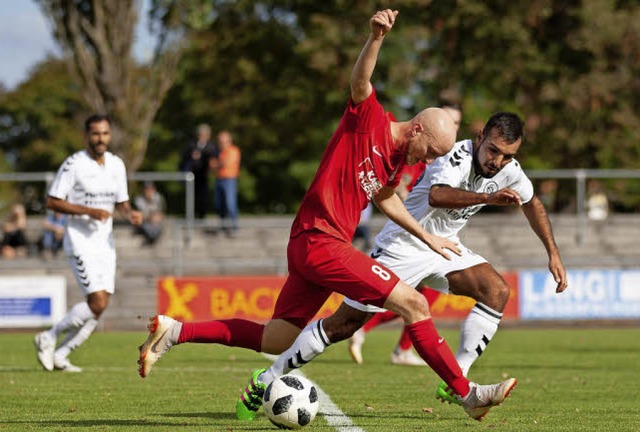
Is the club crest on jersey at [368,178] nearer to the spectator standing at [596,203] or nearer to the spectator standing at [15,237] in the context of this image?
the spectator standing at [15,237]

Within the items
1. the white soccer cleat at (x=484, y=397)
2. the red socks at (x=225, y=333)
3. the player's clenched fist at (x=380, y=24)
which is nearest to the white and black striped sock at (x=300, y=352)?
the red socks at (x=225, y=333)

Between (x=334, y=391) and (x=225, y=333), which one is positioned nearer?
(x=225, y=333)

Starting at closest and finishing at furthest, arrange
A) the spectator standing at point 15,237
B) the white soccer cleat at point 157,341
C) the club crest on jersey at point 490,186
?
the white soccer cleat at point 157,341 → the club crest on jersey at point 490,186 → the spectator standing at point 15,237

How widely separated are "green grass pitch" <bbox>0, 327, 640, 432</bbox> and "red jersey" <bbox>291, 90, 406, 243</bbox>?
4.20 feet

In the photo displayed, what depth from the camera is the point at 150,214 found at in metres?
24.1

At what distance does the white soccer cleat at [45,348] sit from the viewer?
12.5 m

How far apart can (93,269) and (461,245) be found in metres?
4.56

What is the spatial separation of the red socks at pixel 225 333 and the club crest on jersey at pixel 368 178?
1.25m

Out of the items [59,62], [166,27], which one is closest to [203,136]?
[166,27]

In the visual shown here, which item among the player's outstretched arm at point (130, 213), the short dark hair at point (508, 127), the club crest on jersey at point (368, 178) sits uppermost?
the short dark hair at point (508, 127)

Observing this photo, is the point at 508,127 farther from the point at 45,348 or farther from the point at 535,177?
the point at 535,177

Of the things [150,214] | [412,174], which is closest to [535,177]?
[150,214]

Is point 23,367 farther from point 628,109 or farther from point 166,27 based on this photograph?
point 628,109

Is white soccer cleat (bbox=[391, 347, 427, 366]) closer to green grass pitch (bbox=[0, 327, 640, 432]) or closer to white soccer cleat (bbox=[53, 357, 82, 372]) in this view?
green grass pitch (bbox=[0, 327, 640, 432])
